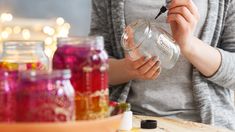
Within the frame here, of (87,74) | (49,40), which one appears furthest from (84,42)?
(49,40)

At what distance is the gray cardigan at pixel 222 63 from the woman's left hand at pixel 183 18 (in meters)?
0.14

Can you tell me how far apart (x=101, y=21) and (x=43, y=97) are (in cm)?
87

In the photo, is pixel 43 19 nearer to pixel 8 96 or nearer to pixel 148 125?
pixel 148 125

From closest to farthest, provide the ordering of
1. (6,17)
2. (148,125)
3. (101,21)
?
(148,125) < (101,21) < (6,17)

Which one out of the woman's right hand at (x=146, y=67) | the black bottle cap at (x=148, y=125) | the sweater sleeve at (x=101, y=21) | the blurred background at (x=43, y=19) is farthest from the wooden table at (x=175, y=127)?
the blurred background at (x=43, y=19)

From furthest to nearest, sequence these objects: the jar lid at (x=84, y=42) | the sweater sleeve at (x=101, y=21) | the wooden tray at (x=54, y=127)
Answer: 1. the sweater sleeve at (x=101, y=21)
2. the jar lid at (x=84, y=42)
3. the wooden tray at (x=54, y=127)

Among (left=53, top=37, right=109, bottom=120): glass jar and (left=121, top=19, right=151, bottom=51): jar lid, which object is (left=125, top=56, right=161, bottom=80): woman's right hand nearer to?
(left=121, top=19, right=151, bottom=51): jar lid

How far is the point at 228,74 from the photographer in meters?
1.30

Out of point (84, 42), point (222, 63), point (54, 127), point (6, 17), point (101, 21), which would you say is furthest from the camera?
point (6, 17)

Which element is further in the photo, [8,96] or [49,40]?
Answer: [49,40]

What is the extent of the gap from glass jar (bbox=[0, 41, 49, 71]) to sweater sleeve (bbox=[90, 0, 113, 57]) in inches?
27.0

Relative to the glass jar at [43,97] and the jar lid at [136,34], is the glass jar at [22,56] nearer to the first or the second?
the glass jar at [43,97]

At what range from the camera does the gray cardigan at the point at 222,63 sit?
129cm

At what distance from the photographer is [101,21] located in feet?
4.68
